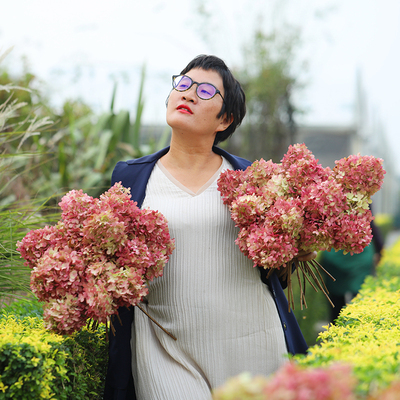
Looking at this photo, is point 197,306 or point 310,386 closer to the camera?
point 310,386


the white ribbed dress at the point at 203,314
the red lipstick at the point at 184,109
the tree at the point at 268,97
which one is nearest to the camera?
the white ribbed dress at the point at 203,314

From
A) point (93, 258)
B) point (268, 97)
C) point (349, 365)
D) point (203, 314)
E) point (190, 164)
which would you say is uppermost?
point (268, 97)

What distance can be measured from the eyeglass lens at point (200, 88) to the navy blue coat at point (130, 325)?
0.39 metres

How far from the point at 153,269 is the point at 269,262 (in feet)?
1.64

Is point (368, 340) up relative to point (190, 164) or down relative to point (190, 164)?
down

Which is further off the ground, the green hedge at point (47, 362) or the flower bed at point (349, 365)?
the flower bed at point (349, 365)

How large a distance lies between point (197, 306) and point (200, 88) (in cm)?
109

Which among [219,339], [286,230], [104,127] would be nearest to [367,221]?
[286,230]

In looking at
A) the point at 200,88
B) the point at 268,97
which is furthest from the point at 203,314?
the point at 268,97

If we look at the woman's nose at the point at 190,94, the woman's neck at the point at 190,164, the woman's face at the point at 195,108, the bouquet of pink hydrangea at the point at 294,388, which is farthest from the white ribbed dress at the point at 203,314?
the bouquet of pink hydrangea at the point at 294,388

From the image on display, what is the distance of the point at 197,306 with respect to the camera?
2.14 meters

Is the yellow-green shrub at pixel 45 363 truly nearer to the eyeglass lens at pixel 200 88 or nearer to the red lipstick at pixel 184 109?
the red lipstick at pixel 184 109

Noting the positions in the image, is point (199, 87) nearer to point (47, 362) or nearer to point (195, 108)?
point (195, 108)

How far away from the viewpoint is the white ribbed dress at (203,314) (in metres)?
2.11
